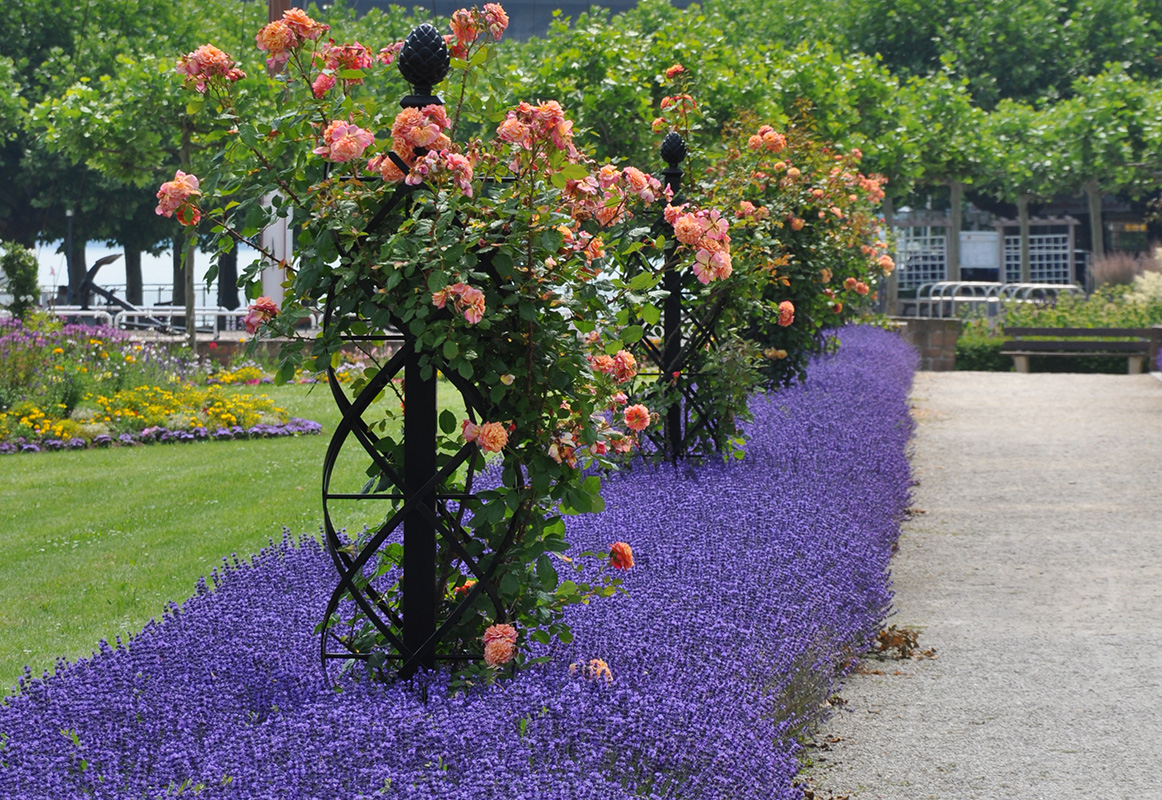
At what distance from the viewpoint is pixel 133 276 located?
37531 mm

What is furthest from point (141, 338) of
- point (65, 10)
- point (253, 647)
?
point (65, 10)

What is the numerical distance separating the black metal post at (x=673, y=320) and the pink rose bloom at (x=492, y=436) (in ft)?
13.0

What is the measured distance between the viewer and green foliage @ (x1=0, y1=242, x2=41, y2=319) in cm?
1574

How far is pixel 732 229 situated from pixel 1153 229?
3730 centimetres

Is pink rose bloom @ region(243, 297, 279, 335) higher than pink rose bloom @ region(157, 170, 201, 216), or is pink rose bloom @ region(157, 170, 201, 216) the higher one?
pink rose bloom @ region(157, 170, 201, 216)

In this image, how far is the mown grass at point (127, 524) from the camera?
205 inches

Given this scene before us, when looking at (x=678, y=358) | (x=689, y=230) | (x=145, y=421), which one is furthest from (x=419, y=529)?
(x=145, y=421)

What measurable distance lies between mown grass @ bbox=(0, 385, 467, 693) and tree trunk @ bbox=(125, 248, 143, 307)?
91.4 feet

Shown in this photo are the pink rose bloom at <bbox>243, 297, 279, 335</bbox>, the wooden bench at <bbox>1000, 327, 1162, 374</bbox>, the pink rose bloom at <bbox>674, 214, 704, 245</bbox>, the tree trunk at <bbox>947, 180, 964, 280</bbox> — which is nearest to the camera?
the pink rose bloom at <bbox>243, 297, 279, 335</bbox>

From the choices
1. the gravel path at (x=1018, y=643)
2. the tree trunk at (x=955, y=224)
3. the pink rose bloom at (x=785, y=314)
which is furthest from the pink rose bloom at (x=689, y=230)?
the tree trunk at (x=955, y=224)

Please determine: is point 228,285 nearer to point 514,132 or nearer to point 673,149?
point 673,149

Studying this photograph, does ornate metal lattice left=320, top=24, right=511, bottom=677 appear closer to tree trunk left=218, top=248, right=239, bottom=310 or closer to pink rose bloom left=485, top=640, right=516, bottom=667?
pink rose bloom left=485, top=640, right=516, bottom=667

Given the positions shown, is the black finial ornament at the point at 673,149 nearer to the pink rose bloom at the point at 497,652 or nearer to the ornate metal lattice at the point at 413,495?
the ornate metal lattice at the point at 413,495

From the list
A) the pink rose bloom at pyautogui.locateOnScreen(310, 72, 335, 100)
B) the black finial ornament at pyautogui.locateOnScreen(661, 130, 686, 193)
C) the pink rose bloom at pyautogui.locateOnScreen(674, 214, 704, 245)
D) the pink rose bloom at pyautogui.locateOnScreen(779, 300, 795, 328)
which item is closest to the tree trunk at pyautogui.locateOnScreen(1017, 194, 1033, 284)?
the pink rose bloom at pyautogui.locateOnScreen(779, 300, 795, 328)
